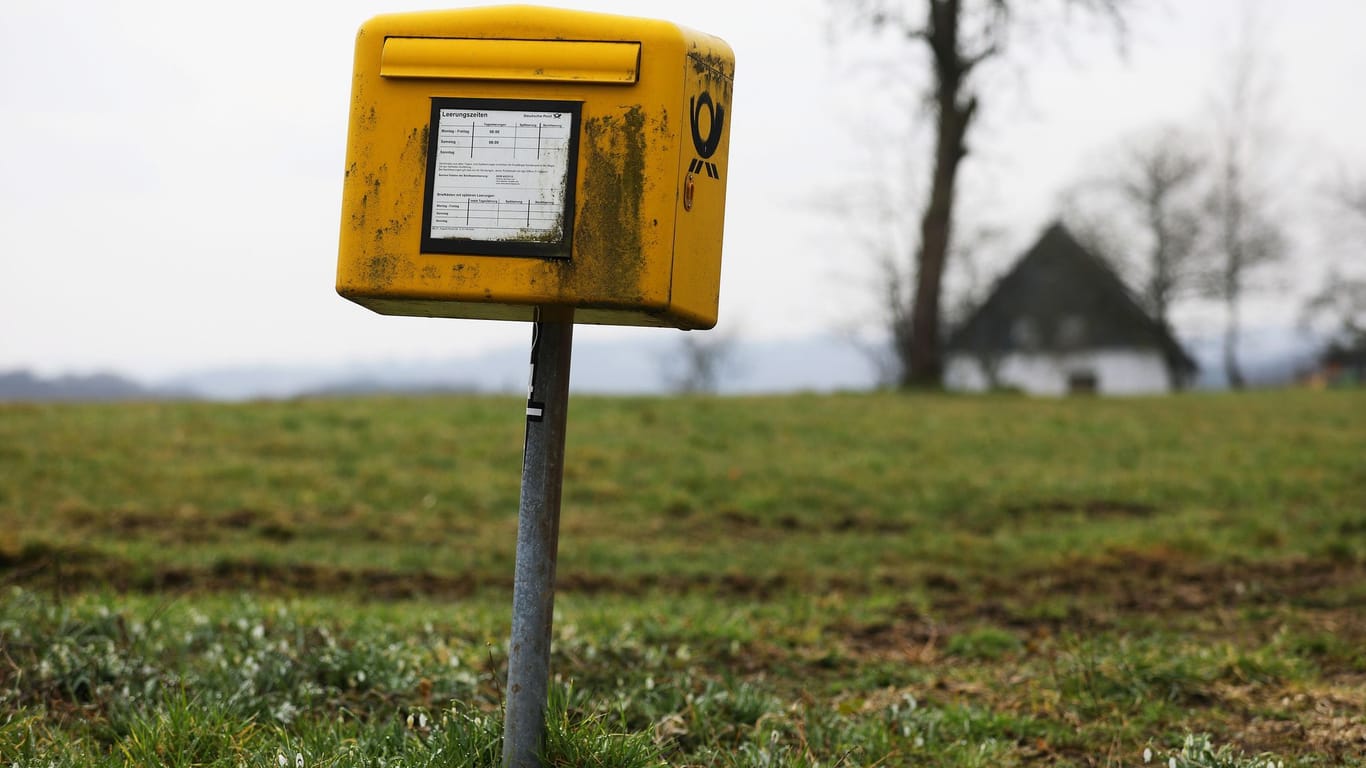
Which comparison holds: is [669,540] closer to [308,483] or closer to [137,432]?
[308,483]

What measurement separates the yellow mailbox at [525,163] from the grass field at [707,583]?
1.22 meters

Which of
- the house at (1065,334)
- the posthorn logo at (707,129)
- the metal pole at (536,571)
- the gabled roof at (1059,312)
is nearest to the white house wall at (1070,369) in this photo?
the house at (1065,334)

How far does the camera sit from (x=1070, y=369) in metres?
45.9

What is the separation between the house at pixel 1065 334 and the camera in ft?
148

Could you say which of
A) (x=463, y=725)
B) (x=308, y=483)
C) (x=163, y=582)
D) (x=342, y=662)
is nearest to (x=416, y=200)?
(x=463, y=725)

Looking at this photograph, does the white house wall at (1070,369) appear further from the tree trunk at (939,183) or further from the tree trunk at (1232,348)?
the tree trunk at (939,183)

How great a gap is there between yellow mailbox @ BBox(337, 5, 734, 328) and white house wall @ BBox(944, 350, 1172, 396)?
42623 millimetres

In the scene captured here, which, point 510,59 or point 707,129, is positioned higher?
point 510,59

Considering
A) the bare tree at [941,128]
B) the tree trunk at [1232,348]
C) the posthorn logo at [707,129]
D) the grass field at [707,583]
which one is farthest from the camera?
the tree trunk at [1232,348]

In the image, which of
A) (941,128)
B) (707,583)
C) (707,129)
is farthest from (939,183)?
(707,129)

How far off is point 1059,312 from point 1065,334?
2.82ft

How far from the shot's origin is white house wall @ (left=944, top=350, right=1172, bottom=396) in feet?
148

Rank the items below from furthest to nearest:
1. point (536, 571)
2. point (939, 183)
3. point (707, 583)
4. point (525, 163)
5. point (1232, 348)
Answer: point (1232, 348) → point (939, 183) → point (707, 583) → point (536, 571) → point (525, 163)

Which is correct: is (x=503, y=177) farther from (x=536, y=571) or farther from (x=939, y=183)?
(x=939, y=183)
